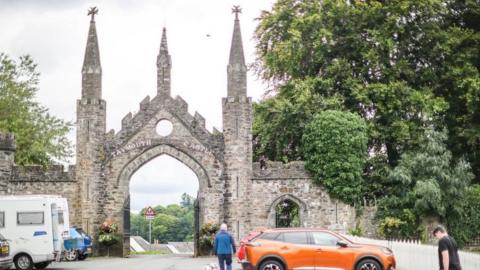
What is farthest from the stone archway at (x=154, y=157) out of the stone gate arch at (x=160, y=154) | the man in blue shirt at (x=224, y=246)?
the man in blue shirt at (x=224, y=246)

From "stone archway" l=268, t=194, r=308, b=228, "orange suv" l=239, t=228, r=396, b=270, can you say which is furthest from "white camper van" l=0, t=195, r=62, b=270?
"stone archway" l=268, t=194, r=308, b=228

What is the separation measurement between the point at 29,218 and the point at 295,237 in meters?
9.68

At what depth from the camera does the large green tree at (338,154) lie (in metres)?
34.9

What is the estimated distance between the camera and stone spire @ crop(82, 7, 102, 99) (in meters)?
35.3

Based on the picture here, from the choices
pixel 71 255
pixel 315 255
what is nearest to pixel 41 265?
pixel 71 255

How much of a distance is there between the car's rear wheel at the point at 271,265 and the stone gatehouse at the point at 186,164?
15.0m

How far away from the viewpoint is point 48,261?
25312 millimetres

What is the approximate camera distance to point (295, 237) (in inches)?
795

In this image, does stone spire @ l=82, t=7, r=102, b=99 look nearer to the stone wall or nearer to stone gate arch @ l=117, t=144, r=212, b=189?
stone gate arch @ l=117, t=144, r=212, b=189

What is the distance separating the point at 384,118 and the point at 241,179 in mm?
8230

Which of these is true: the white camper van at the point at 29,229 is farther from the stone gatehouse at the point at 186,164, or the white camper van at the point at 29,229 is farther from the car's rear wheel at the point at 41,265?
the stone gatehouse at the point at 186,164

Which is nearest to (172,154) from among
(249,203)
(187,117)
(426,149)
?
(187,117)

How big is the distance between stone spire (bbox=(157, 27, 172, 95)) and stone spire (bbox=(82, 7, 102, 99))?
2.77 m

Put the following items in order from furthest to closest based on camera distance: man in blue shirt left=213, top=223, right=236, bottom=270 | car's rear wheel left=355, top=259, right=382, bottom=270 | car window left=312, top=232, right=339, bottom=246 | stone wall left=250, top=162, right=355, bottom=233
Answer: stone wall left=250, top=162, right=355, bottom=233
man in blue shirt left=213, top=223, right=236, bottom=270
car window left=312, top=232, right=339, bottom=246
car's rear wheel left=355, top=259, right=382, bottom=270
